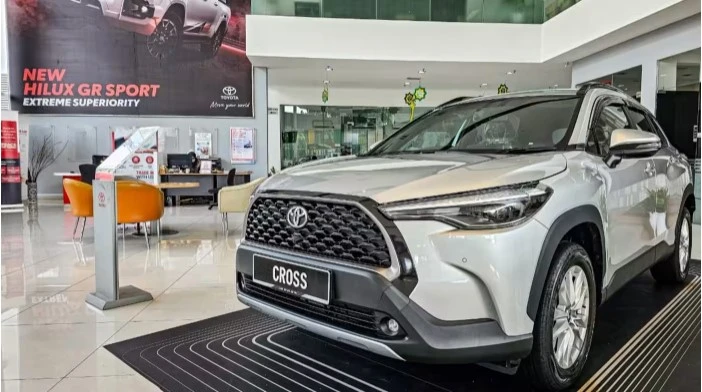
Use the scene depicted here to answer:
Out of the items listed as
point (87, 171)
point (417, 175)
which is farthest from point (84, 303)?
point (87, 171)

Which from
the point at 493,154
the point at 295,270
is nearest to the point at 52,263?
the point at 295,270

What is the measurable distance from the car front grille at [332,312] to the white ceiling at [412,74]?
8617mm

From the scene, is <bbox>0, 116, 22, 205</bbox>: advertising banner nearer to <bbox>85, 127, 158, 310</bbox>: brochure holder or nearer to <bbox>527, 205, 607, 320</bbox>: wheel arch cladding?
<bbox>85, 127, 158, 310</bbox>: brochure holder

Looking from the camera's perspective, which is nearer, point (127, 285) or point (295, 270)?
point (295, 270)

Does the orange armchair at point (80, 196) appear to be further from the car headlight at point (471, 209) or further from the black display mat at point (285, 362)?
the car headlight at point (471, 209)

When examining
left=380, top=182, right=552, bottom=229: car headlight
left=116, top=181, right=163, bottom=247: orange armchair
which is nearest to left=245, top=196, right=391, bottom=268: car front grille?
left=380, top=182, right=552, bottom=229: car headlight

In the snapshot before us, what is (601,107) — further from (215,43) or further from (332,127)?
(332,127)

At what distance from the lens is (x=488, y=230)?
1.55 meters

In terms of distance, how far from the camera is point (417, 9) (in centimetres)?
989

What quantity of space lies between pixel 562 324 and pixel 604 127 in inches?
42.9

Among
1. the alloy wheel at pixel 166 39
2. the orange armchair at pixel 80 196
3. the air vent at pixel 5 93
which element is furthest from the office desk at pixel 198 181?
the orange armchair at pixel 80 196

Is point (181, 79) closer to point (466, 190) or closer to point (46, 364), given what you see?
point (46, 364)

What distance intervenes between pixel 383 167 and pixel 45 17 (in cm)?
1277

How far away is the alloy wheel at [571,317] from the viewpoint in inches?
72.0
